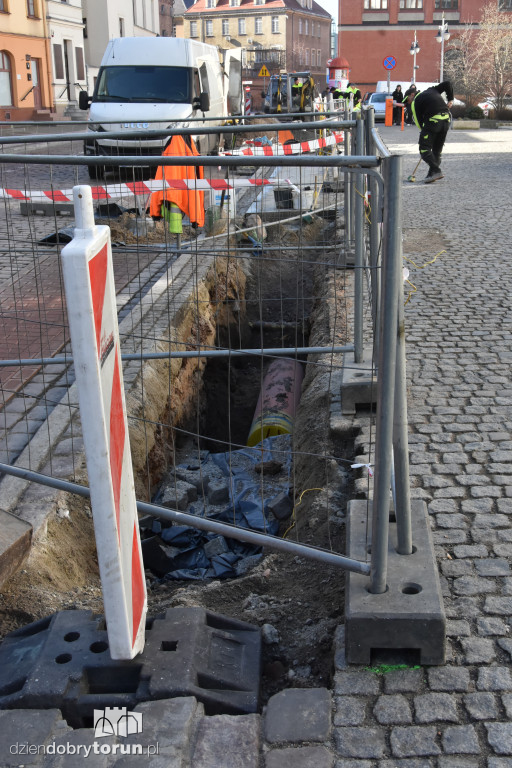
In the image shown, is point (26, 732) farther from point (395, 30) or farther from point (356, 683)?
point (395, 30)

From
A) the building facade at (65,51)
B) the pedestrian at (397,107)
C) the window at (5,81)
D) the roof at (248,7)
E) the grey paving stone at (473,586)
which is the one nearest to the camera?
the grey paving stone at (473,586)

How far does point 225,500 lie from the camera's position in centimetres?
549

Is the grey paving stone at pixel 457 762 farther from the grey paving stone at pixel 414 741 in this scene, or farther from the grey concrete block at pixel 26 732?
the grey concrete block at pixel 26 732

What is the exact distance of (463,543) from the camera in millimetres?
3674

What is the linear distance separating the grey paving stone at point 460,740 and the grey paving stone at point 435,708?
0.14 feet

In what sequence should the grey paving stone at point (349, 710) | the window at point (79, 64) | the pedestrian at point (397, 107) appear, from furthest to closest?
the window at point (79, 64), the pedestrian at point (397, 107), the grey paving stone at point (349, 710)

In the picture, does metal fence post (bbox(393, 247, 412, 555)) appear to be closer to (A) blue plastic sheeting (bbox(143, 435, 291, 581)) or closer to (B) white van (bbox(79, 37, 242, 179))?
(A) blue plastic sheeting (bbox(143, 435, 291, 581))

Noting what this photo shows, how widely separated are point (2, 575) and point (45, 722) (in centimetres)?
103

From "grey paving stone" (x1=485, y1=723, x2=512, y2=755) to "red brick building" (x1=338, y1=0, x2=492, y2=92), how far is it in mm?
69261

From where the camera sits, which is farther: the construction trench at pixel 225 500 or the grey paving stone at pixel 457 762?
the construction trench at pixel 225 500

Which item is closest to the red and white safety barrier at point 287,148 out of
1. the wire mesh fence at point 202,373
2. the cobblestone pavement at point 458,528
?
the wire mesh fence at point 202,373

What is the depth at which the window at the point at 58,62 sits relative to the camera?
141ft

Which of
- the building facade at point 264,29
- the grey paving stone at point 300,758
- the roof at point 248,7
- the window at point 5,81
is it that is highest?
the roof at point 248,7

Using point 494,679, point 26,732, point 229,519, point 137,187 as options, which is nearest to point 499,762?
point 494,679
